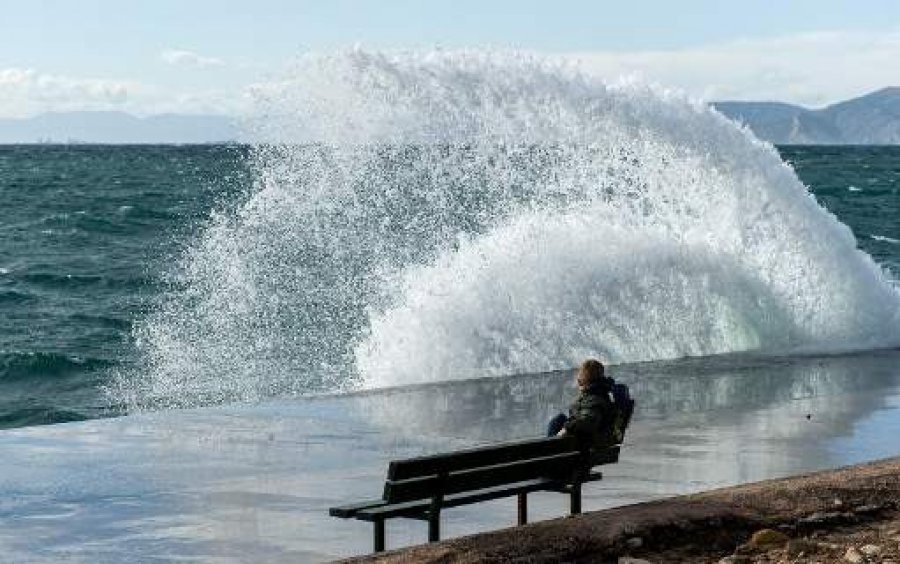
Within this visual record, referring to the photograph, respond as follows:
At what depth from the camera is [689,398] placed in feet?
52.7

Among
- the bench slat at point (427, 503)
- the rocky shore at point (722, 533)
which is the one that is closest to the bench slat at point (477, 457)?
the bench slat at point (427, 503)

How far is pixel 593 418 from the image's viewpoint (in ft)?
33.8

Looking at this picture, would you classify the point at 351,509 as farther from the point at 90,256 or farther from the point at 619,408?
the point at 90,256

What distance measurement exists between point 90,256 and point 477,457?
119ft

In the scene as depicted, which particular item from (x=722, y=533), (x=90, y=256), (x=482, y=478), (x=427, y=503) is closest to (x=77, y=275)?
(x=90, y=256)

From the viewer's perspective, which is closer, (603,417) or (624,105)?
(603,417)

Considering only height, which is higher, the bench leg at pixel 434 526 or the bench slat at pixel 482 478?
the bench slat at pixel 482 478

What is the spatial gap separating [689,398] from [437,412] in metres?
2.65

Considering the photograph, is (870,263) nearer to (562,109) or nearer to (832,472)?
(562,109)

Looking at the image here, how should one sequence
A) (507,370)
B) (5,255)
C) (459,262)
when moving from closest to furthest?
(507,370), (459,262), (5,255)

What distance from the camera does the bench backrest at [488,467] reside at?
29.7ft

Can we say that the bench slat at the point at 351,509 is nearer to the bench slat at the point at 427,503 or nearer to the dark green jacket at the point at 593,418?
the bench slat at the point at 427,503

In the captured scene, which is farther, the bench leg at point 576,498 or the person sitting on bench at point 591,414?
the person sitting on bench at point 591,414

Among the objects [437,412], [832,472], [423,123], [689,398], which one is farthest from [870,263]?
[832,472]
